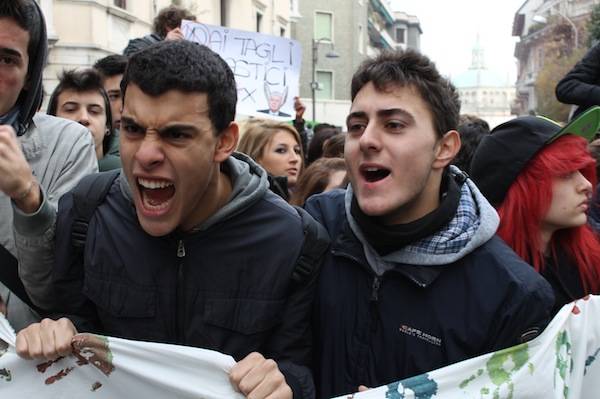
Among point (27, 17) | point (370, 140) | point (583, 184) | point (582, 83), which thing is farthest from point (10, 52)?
point (582, 83)

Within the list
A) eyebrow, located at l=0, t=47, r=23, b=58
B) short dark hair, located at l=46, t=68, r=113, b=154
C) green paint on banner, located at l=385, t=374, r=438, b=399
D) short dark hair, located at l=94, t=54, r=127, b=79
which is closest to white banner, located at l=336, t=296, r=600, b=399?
green paint on banner, located at l=385, t=374, r=438, b=399

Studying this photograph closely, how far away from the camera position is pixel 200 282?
2168 mm

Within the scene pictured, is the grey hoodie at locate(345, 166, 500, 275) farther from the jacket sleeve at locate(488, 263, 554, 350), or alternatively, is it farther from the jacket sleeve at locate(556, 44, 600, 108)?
the jacket sleeve at locate(556, 44, 600, 108)

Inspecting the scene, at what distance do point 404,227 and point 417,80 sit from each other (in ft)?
1.61

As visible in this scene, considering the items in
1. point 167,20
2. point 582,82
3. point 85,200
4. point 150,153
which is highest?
point 167,20

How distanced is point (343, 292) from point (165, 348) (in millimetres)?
603

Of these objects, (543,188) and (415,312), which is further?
(543,188)

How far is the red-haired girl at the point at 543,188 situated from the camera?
2.73m

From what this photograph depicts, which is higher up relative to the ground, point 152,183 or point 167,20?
point 167,20

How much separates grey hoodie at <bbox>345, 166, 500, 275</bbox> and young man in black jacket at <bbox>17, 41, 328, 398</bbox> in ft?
0.70

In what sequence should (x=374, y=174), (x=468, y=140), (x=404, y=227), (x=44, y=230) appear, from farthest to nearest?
1. (x=468, y=140)
2. (x=374, y=174)
3. (x=404, y=227)
4. (x=44, y=230)

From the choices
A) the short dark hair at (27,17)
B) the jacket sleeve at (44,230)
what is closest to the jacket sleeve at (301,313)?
the jacket sleeve at (44,230)

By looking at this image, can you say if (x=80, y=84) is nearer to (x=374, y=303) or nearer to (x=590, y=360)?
(x=374, y=303)

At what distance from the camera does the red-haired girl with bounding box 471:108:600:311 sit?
273 cm
